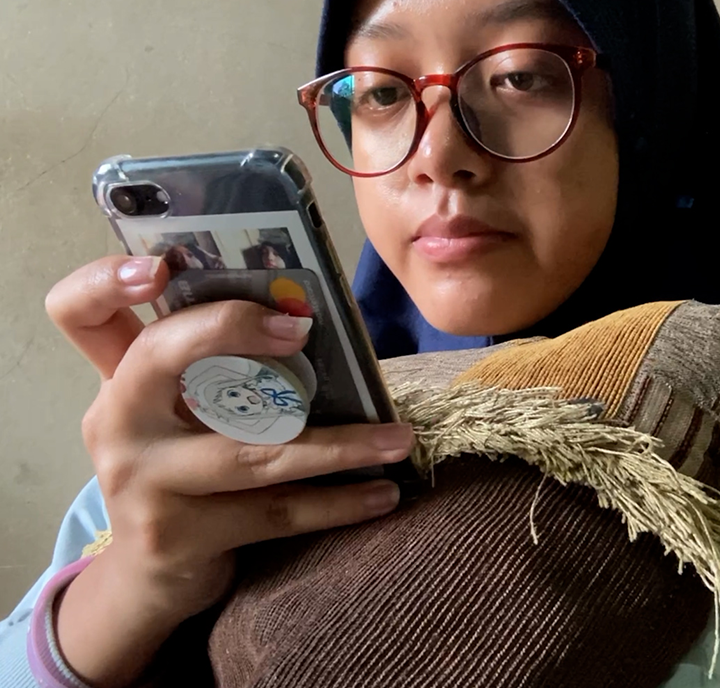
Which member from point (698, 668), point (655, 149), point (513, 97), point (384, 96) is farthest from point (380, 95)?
point (698, 668)

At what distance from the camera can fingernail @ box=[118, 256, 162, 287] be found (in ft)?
1.16

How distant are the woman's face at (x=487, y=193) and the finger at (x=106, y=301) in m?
0.22

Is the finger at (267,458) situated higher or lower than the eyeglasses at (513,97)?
lower

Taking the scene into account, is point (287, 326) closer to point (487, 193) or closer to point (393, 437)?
point (393, 437)

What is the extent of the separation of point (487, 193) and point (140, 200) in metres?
0.26

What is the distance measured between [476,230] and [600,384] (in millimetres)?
186

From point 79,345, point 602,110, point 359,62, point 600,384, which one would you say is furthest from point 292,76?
point 600,384

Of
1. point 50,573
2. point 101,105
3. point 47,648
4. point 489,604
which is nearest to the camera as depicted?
point 489,604

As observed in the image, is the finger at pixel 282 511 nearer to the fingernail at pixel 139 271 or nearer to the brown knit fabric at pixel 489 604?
the brown knit fabric at pixel 489 604

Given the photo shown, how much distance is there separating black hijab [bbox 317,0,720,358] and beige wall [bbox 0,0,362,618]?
372 mm

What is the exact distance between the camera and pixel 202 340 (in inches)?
13.9

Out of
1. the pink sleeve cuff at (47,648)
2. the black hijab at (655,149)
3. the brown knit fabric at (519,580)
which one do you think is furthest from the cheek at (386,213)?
the pink sleeve cuff at (47,648)

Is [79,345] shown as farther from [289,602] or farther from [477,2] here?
[477,2]

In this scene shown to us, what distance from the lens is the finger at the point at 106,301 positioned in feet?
1.18
